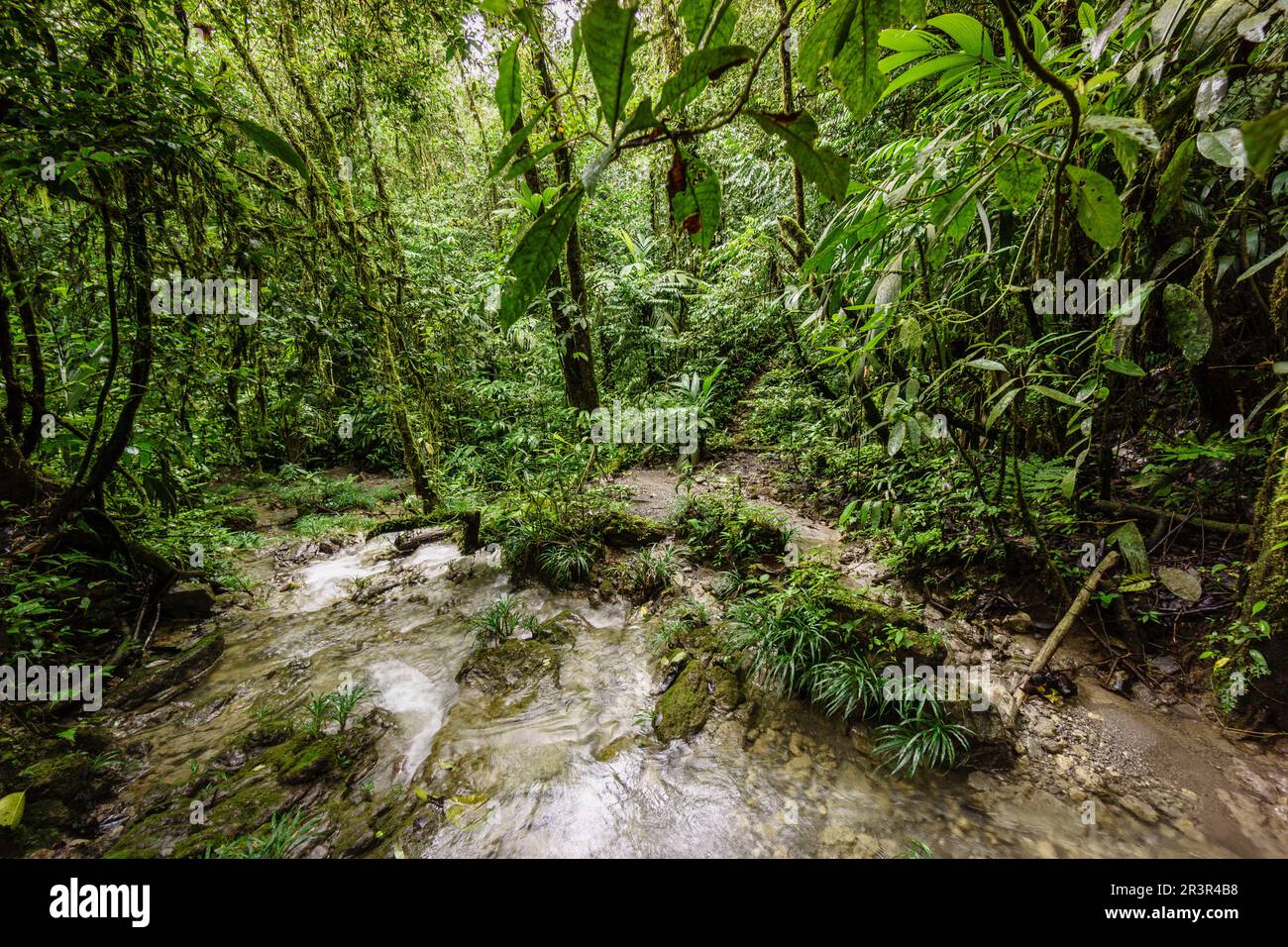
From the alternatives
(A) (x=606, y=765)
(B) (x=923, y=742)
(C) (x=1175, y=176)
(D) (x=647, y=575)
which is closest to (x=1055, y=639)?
(B) (x=923, y=742)

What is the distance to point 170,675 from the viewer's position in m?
3.61

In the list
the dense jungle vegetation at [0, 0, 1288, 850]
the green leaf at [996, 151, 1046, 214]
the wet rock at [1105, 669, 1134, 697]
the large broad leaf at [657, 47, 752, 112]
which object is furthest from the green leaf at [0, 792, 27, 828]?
the wet rock at [1105, 669, 1134, 697]

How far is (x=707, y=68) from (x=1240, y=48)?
2594 mm

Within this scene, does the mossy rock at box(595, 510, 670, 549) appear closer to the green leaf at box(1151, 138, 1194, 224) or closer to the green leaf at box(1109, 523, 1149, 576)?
the green leaf at box(1109, 523, 1149, 576)

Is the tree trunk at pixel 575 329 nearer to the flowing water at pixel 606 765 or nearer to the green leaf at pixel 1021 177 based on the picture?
the flowing water at pixel 606 765

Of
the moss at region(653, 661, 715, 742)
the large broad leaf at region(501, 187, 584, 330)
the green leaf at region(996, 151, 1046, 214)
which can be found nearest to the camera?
the large broad leaf at region(501, 187, 584, 330)

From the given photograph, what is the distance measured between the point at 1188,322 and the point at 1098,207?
4.57 ft

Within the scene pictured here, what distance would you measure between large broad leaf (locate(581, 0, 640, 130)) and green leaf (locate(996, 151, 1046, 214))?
137 cm

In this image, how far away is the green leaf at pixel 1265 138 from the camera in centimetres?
50

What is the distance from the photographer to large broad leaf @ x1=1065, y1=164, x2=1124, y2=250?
108cm

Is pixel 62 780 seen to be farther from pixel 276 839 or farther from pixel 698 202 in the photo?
pixel 698 202

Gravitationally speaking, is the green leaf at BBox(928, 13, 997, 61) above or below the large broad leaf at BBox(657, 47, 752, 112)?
above
